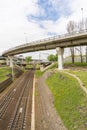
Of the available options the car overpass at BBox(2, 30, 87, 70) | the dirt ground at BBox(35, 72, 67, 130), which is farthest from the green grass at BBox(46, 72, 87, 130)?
the car overpass at BBox(2, 30, 87, 70)

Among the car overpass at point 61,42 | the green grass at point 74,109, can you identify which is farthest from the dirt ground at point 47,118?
the car overpass at point 61,42

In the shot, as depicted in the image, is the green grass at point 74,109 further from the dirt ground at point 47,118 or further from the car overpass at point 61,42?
the car overpass at point 61,42

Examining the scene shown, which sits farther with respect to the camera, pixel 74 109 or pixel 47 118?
pixel 47 118

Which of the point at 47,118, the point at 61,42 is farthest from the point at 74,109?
the point at 61,42

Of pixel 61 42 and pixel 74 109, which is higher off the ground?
pixel 61 42

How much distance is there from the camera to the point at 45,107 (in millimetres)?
34250

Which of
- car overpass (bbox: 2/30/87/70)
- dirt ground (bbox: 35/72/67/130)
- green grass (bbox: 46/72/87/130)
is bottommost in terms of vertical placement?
dirt ground (bbox: 35/72/67/130)

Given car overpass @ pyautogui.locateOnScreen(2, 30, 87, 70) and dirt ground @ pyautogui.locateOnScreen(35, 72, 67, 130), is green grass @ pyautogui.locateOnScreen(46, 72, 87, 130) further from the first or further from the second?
car overpass @ pyautogui.locateOnScreen(2, 30, 87, 70)

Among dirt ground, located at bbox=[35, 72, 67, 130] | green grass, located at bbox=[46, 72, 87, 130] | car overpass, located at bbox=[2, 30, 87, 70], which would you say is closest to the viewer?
green grass, located at bbox=[46, 72, 87, 130]

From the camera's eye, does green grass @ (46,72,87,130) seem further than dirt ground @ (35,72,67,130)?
No

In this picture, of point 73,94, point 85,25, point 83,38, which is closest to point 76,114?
point 73,94

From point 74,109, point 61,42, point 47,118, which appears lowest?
point 47,118

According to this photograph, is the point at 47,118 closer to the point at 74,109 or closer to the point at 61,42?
the point at 74,109

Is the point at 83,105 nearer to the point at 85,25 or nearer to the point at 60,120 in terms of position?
the point at 60,120
